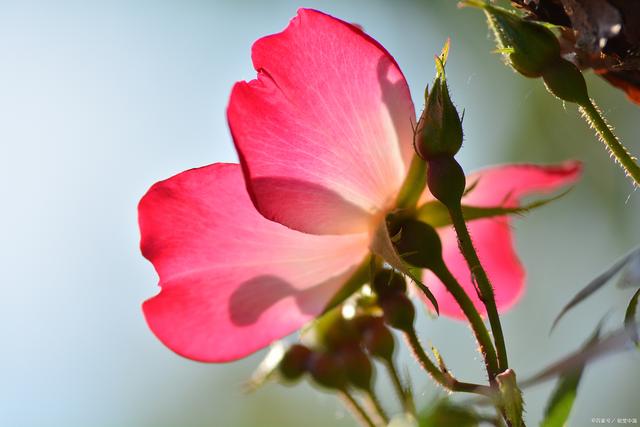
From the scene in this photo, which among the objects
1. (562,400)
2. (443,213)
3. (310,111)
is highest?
(310,111)

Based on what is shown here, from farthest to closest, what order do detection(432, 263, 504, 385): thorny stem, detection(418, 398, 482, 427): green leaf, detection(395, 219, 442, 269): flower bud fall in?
detection(395, 219, 442, 269): flower bud, detection(432, 263, 504, 385): thorny stem, detection(418, 398, 482, 427): green leaf

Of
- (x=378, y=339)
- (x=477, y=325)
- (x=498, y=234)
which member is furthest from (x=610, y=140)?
(x=498, y=234)

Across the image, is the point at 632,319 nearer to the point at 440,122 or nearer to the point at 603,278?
the point at 603,278

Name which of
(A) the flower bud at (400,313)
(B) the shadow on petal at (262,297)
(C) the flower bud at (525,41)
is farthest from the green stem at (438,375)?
(C) the flower bud at (525,41)

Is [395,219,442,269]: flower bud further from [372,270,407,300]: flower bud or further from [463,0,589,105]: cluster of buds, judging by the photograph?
[463,0,589,105]: cluster of buds

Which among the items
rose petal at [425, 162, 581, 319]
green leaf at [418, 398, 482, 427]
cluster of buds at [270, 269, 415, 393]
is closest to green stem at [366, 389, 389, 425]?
cluster of buds at [270, 269, 415, 393]

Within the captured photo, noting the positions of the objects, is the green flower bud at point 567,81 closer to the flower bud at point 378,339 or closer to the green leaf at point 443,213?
the green leaf at point 443,213

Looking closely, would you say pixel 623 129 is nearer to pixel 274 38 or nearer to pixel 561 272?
pixel 561 272
